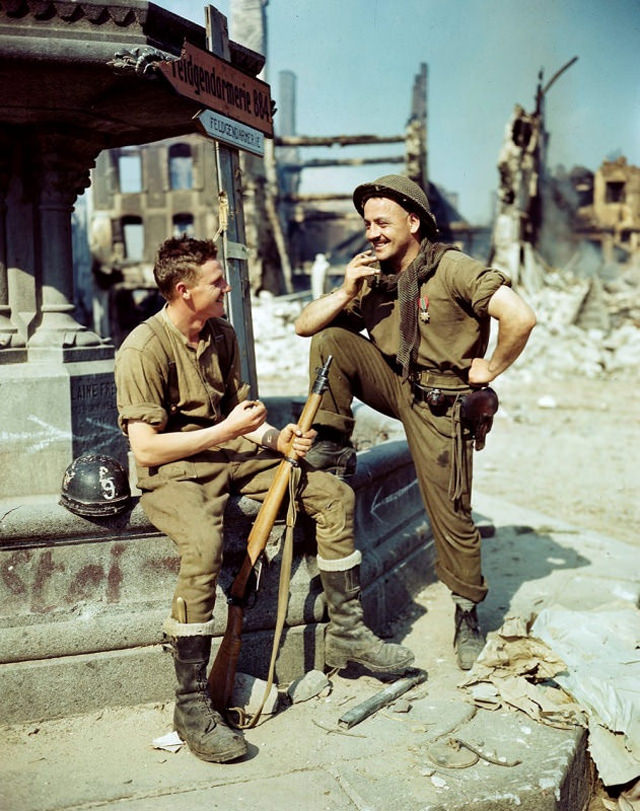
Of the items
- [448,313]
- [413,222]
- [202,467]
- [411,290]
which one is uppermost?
[413,222]


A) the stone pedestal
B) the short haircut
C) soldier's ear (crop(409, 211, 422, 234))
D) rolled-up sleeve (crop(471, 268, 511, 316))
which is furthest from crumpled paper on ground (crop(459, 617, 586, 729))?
the stone pedestal

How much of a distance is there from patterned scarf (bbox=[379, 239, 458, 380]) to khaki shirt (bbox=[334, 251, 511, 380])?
29 mm

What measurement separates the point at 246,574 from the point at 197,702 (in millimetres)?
531

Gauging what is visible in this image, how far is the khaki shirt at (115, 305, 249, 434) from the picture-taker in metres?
3.23

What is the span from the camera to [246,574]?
338 centimetres

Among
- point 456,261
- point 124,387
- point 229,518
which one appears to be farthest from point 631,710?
point 124,387

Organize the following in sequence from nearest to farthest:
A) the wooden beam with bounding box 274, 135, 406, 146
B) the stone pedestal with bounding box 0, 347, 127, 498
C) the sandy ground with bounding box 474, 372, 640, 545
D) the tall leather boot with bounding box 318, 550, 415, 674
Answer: the tall leather boot with bounding box 318, 550, 415, 674 → the stone pedestal with bounding box 0, 347, 127, 498 → the sandy ground with bounding box 474, 372, 640, 545 → the wooden beam with bounding box 274, 135, 406, 146

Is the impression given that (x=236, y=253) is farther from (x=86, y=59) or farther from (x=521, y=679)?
(x=521, y=679)

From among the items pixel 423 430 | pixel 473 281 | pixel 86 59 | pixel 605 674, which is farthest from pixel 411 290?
pixel 605 674

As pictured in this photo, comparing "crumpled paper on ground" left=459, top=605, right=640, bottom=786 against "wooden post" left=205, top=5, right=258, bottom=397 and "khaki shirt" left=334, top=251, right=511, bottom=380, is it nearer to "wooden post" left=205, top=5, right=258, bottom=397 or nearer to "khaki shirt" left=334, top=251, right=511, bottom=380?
"khaki shirt" left=334, top=251, right=511, bottom=380

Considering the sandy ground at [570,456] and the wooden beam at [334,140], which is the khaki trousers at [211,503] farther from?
the wooden beam at [334,140]

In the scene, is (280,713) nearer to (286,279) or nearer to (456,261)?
(456,261)

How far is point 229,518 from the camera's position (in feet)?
11.8

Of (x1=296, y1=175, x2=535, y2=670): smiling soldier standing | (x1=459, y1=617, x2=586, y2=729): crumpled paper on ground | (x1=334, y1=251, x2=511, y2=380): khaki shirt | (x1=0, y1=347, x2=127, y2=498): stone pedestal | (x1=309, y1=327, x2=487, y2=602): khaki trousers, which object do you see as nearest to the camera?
(x1=459, y1=617, x2=586, y2=729): crumpled paper on ground
